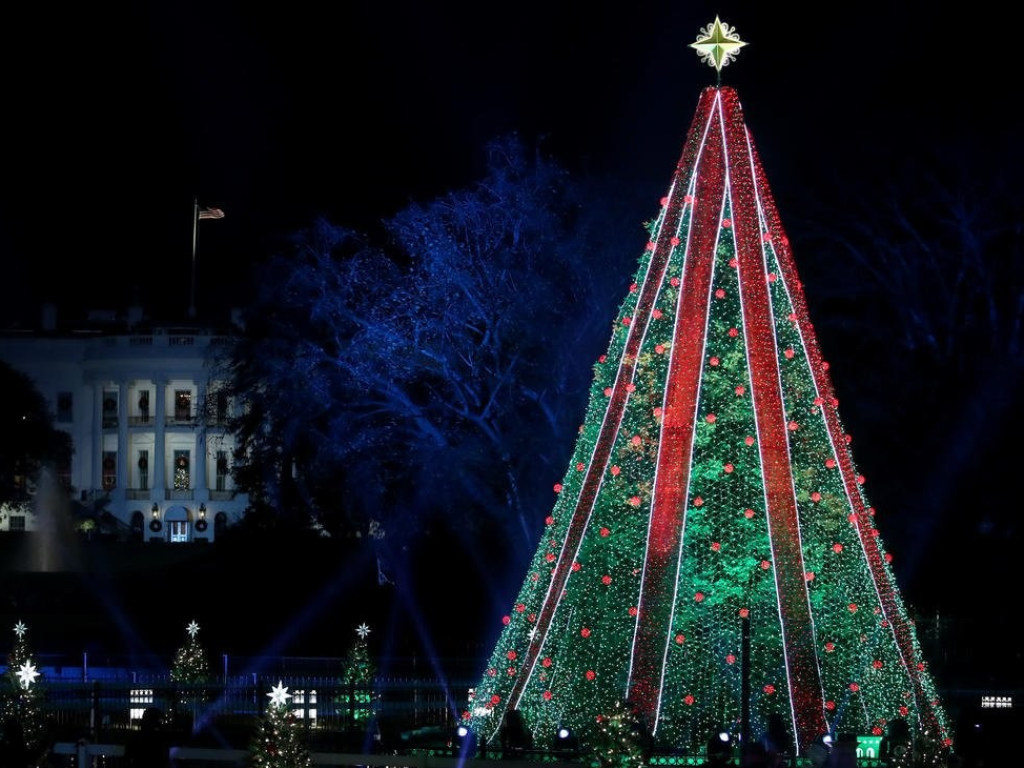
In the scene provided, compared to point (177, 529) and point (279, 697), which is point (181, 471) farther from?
point (279, 697)

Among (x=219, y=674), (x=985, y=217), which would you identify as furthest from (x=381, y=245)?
(x=985, y=217)

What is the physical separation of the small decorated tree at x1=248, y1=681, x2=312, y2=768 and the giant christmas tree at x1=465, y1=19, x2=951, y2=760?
3.19 metres

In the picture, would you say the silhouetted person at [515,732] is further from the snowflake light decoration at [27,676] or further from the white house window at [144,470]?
the white house window at [144,470]

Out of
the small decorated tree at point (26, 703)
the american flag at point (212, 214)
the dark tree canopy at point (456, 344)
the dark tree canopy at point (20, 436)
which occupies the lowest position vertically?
the small decorated tree at point (26, 703)

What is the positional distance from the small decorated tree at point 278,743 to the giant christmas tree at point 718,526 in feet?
10.5

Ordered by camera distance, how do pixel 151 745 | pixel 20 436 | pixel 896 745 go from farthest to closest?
pixel 20 436 < pixel 896 745 < pixel 151 745

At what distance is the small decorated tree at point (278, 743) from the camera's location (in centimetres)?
1566

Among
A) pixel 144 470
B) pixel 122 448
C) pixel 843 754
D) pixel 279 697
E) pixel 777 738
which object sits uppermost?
pixel 122 448

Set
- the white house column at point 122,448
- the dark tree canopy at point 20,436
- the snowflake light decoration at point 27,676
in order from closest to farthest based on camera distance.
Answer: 1. the snowflake light decoration at point 27,676
2. the dark tree canopy at point 20,436
3. the white house column at point 122,448

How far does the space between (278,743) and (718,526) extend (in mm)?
4890

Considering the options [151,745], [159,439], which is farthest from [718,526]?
[159,439]

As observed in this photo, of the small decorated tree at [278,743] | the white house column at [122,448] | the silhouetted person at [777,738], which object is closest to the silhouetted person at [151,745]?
the small decorated tree at [278,743]

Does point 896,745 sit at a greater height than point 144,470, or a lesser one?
lesser

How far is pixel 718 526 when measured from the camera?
18.0 m
